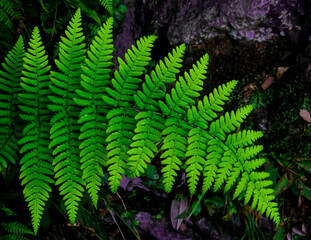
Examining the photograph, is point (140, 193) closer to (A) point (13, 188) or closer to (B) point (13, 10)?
(A) point (13, 188)

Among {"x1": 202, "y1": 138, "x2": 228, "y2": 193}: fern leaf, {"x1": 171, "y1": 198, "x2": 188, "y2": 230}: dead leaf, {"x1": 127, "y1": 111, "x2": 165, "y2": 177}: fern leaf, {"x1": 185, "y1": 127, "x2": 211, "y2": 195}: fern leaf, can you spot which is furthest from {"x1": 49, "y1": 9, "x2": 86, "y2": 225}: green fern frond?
{"x1": 171, "y1": 198, "x2": 188, "y2": 230}: dead leaf

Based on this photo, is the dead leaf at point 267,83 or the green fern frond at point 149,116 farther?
the dead leaf at point 267,83

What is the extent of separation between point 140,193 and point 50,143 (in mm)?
1763

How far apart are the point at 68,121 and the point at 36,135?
0.91ft

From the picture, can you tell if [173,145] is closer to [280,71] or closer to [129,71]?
[129,71]

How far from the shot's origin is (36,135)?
1990 mm

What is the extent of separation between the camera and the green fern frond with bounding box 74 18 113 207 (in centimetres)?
189

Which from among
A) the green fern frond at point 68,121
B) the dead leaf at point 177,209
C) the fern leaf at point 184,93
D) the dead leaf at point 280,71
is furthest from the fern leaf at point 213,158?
the dead leaf at point 280,71

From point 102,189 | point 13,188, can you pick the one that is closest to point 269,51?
point 102,189

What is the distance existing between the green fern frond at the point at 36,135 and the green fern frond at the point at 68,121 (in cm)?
9

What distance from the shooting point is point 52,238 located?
295 cm

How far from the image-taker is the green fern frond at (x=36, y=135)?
1915mm

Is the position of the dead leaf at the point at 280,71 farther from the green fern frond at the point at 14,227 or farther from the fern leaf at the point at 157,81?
the green fern frond at the point at 14,227

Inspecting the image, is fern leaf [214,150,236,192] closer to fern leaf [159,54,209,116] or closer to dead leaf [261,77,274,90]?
fern leaf [159,54,209,116]
